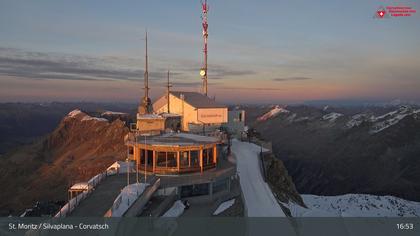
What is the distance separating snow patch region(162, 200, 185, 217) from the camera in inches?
815

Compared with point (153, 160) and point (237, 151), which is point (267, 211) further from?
point (237, 151)

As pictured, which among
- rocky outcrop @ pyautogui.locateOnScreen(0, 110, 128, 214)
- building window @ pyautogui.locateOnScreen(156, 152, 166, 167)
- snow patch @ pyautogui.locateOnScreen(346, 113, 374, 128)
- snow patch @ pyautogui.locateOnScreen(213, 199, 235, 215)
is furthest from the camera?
snow patch @ pyautogui.locateOnScreen(346, 113, 374, 128)

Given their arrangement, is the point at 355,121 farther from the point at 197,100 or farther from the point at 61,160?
the point at 197,100

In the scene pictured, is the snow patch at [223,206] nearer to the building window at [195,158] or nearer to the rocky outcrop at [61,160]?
the building window at [195,158]

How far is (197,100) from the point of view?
46812 mm

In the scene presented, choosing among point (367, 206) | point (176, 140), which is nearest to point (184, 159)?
point (176, 140)

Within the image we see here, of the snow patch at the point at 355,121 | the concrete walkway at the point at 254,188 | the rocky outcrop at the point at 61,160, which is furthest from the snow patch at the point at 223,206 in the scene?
the snow patch at the point at 355,121

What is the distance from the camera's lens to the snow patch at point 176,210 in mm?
20712

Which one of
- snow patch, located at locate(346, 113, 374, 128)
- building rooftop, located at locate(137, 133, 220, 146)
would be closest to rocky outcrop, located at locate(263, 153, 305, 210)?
building rooftop, located at locate(137, 133, 220, 146)

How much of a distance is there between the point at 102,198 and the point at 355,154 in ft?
372

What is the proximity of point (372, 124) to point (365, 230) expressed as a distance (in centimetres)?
12223

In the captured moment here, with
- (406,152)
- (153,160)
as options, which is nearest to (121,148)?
(153,160)

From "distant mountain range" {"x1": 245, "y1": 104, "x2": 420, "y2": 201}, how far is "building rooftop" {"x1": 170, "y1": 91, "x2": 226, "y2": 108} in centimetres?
5417

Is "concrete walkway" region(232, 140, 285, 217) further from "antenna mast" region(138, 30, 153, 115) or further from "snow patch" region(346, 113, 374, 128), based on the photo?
"snow patch" region(346, 113, 374, 128)
